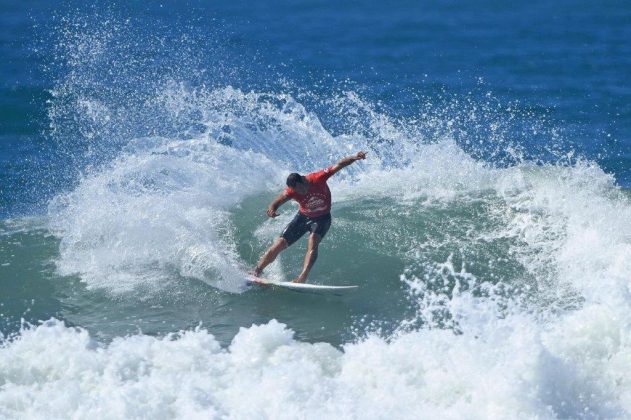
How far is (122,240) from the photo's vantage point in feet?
40.8

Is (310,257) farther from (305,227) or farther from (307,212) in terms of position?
(307,212)

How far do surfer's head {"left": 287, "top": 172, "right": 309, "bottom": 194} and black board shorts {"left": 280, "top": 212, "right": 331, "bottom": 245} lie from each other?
0.44 m

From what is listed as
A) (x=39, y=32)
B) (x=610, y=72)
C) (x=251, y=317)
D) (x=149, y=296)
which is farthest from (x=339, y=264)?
(x=39, y=32)

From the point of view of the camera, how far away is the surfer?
11.5m

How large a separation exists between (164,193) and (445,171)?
4.31 metres

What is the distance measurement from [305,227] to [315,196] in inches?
17.5

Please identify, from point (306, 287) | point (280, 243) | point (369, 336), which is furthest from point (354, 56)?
point (369, 336)

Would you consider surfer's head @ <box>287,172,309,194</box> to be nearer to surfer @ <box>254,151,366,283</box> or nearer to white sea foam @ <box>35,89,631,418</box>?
surfer @ <box>254,151,366,283</box>

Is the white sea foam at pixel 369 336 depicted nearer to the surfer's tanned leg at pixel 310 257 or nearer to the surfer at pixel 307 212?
the surfer at pixel 307 212

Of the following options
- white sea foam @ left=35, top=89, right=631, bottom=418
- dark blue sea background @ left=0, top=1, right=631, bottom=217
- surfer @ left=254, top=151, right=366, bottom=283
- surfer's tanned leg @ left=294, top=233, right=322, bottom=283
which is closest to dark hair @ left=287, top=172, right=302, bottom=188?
surfer @ left=254, top=151, right=366, bottom=283

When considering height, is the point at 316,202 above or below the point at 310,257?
above

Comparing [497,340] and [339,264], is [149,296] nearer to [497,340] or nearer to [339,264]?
[339,264]

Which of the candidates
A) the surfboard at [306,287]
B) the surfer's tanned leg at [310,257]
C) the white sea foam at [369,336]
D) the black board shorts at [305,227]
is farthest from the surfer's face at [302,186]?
the white sea foam at [369,336]

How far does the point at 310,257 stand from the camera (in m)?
11.6
